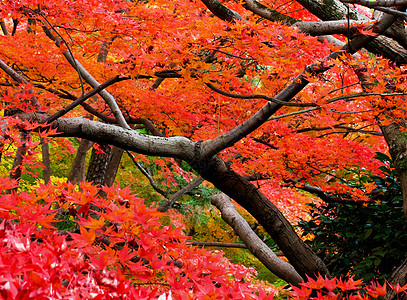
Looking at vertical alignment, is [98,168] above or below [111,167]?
below

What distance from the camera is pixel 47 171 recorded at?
7.04m

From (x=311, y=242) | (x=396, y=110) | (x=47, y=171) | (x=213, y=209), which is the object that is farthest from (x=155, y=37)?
(x=213, y=209)

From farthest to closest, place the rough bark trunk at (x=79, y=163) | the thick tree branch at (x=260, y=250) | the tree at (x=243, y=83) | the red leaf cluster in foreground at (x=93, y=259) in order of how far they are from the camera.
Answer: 1. the rough bark trunk at (x=79, y=163)
2. the thick tree branch at (x=260, y=250)
3. the tree at (x=243, y=83)
4. the red leaf cluster in foreground at (x=93, y=259)

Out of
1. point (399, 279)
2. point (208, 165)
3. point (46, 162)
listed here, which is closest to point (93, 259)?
point (208, 165)

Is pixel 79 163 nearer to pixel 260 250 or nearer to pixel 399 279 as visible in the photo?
pixel 260 250

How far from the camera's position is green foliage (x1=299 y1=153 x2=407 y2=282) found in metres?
3.26

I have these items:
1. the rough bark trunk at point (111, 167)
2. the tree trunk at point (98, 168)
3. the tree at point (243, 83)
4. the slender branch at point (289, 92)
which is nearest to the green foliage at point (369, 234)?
the tree at point (243, 83)

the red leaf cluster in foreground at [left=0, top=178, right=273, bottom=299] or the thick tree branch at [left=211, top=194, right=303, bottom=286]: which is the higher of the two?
the red leaf cluster in foreground at [left=0, top=178, right=273, bottom=299]

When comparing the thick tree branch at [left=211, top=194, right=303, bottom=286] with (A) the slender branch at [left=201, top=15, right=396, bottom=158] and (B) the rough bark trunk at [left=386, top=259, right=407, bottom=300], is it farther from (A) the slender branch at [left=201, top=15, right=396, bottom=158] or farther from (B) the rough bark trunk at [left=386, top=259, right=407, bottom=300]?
(A) the slender branch at [left=201, top=15, right=396, bottom=158]

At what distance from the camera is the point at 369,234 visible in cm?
340

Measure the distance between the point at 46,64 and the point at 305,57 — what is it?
431 centimetres

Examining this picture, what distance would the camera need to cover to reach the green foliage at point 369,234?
10.7 ft

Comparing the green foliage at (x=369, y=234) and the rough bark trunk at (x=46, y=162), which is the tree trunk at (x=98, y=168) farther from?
the green foliage at (x=369, y=234)

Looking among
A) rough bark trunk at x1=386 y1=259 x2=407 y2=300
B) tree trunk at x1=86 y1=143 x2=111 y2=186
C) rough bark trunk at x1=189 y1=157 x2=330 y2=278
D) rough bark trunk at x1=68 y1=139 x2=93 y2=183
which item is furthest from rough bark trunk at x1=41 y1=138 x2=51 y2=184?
rough bark trunk at x1=386 y1=259 x2=407 y2=300
